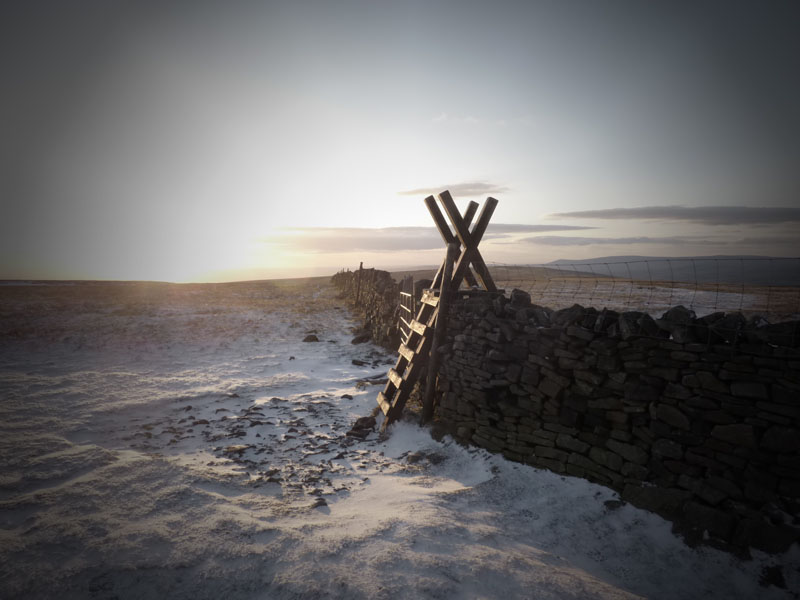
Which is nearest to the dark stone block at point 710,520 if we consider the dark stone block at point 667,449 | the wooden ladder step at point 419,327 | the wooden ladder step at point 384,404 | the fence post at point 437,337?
the dark stone block at point 667,449

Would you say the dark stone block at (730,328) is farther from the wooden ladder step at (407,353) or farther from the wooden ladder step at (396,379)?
the wooden ladder step at (396,379)

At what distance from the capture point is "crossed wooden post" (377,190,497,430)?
7477mm

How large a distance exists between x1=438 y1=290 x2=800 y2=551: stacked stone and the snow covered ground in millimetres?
352

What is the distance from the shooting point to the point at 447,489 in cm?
540

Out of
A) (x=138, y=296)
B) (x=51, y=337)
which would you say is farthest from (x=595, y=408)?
(x=138, y=296)

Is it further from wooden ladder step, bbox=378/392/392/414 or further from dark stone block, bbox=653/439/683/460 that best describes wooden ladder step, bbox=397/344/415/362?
dark stone block, bbox=653/439/683/460

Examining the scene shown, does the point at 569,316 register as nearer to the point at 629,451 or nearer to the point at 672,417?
the point at 672,417

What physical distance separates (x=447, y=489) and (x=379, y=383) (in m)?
5.14

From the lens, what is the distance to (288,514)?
4.66 metres

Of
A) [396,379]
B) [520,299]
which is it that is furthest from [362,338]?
[520,299]

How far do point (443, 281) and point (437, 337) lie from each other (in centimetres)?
125

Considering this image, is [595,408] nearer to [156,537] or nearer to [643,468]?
[643,468]

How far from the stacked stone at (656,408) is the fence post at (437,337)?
0.93 m

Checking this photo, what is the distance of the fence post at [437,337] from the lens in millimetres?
7434
